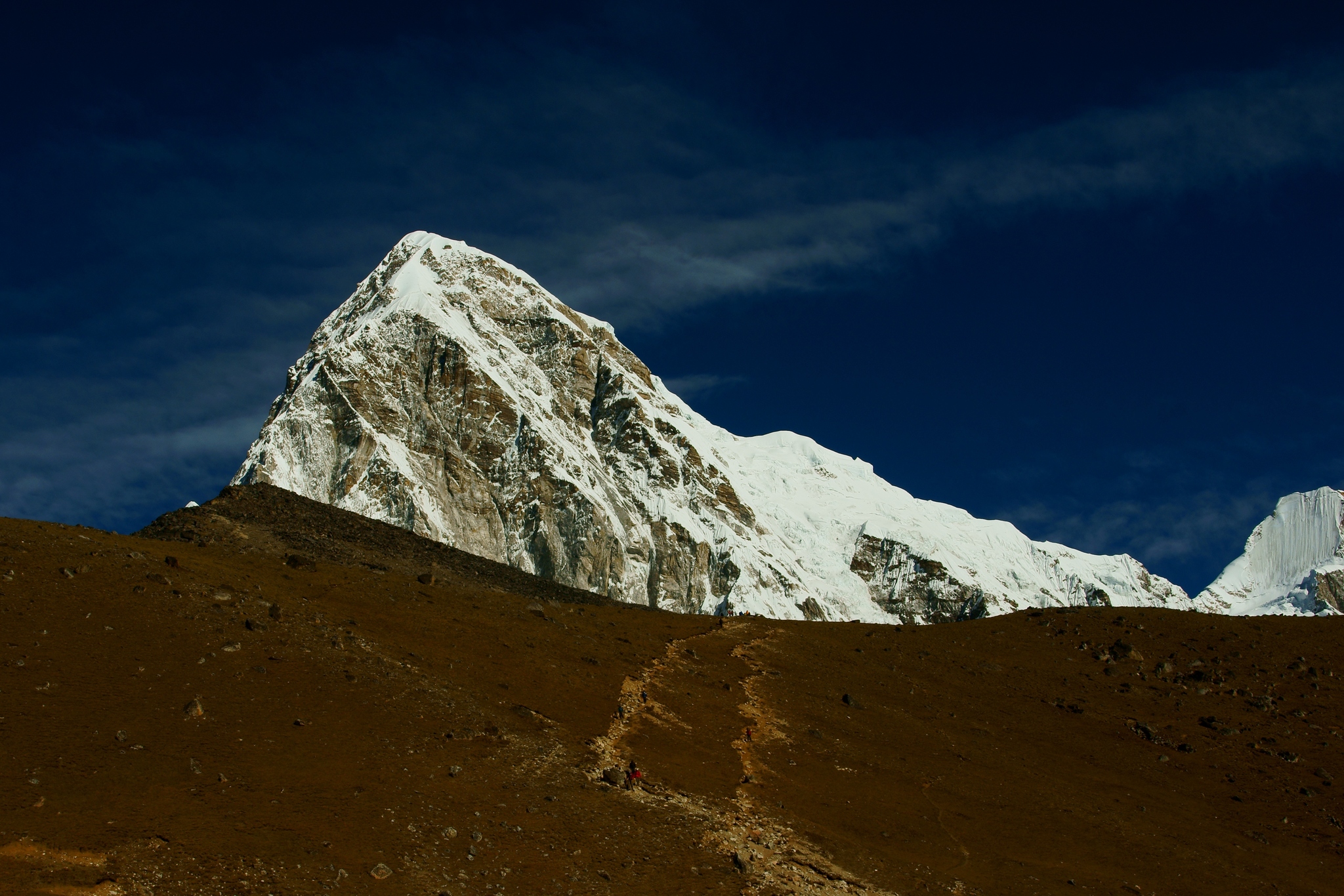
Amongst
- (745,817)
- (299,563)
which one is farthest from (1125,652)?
(299,563)

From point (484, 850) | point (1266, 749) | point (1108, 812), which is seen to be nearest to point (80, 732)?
point (484, 850)

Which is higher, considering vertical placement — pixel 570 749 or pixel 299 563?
pixel 299 563

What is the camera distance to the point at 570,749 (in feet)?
127

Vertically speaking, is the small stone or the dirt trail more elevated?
the small stone

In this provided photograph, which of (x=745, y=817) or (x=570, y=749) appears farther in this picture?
(x=570, y=749)

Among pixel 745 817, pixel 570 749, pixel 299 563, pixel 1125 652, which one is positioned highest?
pixel 1125 652

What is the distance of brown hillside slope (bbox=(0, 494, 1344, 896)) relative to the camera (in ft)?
96.8

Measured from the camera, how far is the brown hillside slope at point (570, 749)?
29.5 meters

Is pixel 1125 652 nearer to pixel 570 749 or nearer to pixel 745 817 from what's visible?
pixel 745 817

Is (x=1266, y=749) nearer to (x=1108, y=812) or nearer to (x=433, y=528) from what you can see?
(x=1108, y=812)

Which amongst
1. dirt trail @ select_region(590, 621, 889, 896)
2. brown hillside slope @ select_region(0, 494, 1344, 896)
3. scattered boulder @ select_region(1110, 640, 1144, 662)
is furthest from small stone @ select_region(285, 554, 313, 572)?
scattered boulder @ select_region(1110, 640, 1144, 662)

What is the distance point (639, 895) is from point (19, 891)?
14737 millimetres

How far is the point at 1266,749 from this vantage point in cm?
5238

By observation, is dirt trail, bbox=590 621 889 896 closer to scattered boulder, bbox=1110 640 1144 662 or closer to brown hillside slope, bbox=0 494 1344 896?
brown hillside slope, bbox=0 494 1344 896
